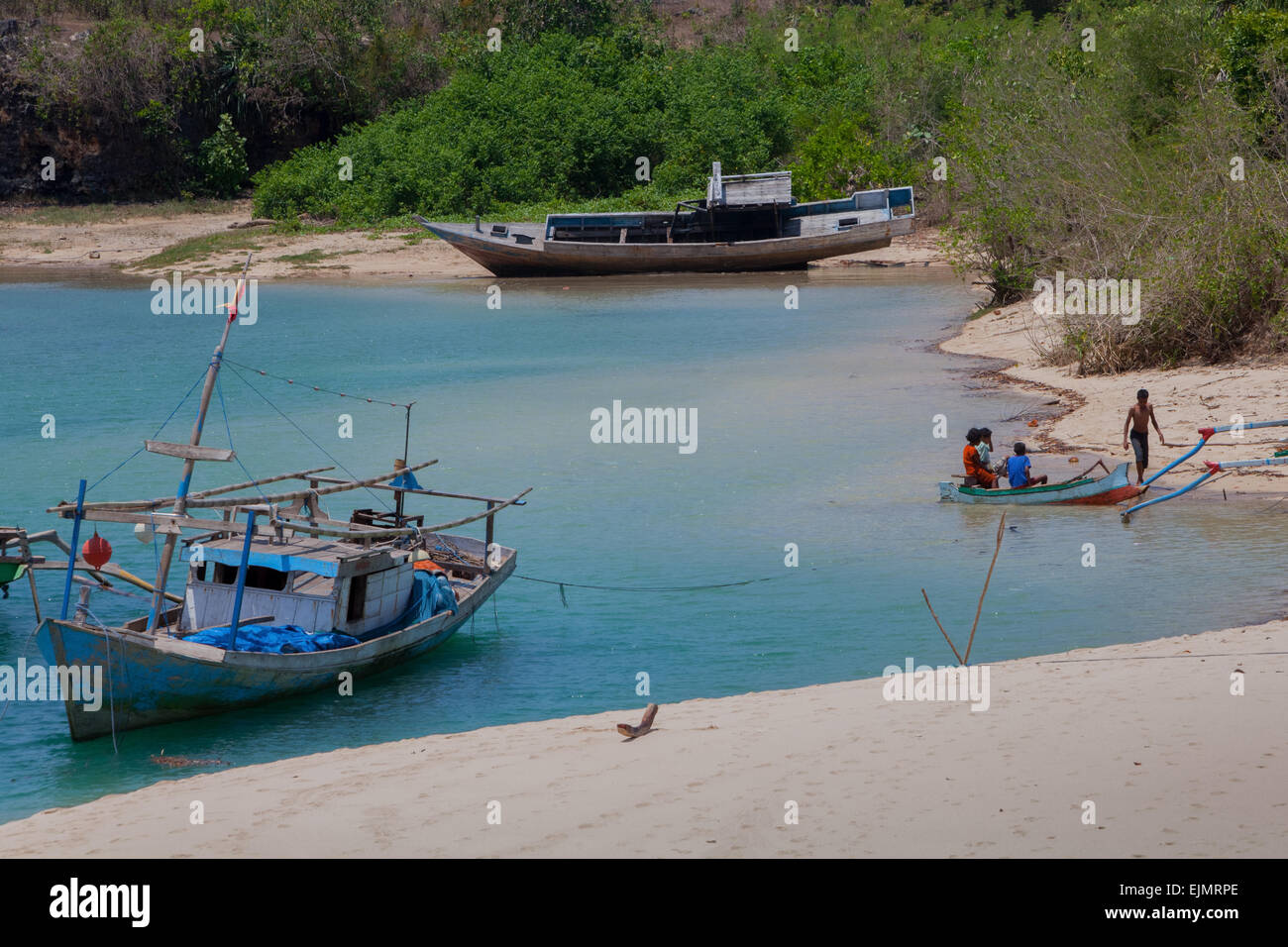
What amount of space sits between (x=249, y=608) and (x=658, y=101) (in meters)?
46.4

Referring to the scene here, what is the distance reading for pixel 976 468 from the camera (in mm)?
19844

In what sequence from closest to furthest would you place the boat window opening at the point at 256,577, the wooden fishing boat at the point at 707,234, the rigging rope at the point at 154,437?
the boat window opening at the point at 256,577, the rigging rope at the point at 154,437, the wooden fishing boat at the point at 707,234

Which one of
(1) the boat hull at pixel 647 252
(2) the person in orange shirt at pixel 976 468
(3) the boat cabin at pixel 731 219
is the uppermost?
(3) the boat cabin at pixel 731 219

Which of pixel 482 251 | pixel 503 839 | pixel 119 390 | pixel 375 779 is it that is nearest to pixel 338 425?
pixel 119 390

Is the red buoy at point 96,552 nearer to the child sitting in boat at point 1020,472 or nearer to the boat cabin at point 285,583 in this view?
the boat cabin at point 285,583

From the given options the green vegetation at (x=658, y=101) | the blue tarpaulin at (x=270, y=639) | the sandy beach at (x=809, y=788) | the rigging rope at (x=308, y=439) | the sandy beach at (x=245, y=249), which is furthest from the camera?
the sandy beach at (x=245, y=249)

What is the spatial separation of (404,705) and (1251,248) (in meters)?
19.0

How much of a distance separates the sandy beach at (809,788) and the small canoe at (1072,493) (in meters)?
7.51

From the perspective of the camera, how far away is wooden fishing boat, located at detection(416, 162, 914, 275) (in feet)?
154

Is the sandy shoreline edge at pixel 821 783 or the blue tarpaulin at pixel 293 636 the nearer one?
the sandy shoreline edge at pixel 821 783

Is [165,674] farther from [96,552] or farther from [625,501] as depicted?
[625,501]

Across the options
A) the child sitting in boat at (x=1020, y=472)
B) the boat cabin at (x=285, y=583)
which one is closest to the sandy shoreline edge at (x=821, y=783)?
the boat cabin at (x=285, y=583)

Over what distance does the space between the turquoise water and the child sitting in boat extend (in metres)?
0.40

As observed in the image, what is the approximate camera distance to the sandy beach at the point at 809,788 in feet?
27.2
